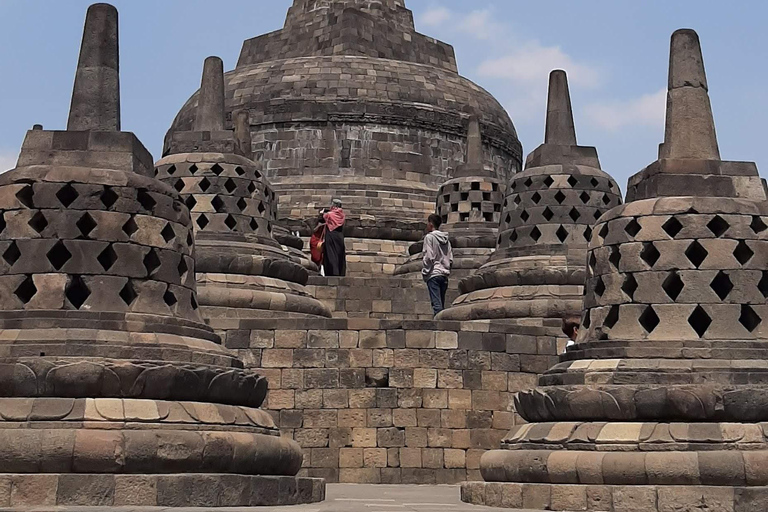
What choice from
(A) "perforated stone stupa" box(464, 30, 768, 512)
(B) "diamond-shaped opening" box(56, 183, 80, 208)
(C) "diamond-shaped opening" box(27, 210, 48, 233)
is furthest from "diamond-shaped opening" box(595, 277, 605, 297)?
(C) "diamond-shaped opening" box(27, 210, 48, 233)

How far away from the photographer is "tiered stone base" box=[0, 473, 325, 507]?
8.55 meters

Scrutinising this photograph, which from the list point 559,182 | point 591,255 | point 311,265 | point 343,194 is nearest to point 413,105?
point 343,194

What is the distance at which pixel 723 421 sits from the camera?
9.76 metres

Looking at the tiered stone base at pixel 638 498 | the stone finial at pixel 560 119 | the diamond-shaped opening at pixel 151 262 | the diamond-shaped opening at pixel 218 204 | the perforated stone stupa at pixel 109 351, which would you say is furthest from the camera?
the stone finial at pixel 560 119

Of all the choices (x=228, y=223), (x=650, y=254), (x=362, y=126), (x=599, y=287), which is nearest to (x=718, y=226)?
(x=650, y=254)

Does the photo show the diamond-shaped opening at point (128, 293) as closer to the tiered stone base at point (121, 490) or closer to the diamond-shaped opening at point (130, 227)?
the diamond-shaped opening at point (130, 227)

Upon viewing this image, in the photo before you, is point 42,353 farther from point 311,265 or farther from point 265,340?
point 311,265

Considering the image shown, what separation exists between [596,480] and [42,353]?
14.7 feet

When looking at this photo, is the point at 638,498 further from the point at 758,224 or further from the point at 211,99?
the point at 211,99

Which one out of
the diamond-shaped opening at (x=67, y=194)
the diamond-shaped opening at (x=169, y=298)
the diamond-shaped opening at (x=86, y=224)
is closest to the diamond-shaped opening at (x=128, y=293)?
the diamond-shaped opening at (x=169, y=298)

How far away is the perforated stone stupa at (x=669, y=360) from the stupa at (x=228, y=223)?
7.35 metres

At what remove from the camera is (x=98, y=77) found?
36.4 feet

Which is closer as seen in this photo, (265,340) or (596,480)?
(596,480)

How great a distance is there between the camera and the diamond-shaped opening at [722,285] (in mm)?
10508
